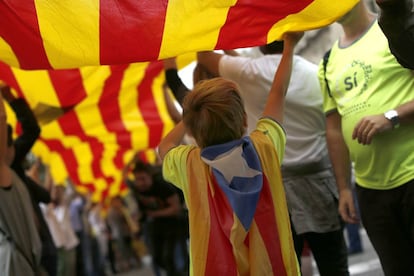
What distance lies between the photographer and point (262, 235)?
2676 mm

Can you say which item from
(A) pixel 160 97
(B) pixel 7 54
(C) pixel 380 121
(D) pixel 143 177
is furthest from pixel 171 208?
(C) pixel 380 121

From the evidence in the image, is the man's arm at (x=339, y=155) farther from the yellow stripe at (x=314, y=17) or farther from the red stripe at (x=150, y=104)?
the red stripe at (x=150, y=104)

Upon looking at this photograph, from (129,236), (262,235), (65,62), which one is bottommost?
(129,236)

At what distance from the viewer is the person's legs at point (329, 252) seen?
146 inches

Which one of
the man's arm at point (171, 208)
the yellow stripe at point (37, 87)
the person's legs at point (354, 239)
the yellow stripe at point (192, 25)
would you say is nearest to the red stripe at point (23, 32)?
the yellow stripe at point (192, 25)

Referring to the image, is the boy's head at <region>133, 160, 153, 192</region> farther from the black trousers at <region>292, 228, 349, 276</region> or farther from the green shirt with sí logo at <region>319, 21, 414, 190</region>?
the green shirt with sí logo at <region>319, 21, 414, 190</region>

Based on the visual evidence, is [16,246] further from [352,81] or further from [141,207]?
[141,207]

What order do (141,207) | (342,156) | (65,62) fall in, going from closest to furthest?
(65,62) → (342,156) → (141,207)

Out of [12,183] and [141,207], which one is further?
[141,207]

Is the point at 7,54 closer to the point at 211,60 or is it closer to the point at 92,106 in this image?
the point at 211,60

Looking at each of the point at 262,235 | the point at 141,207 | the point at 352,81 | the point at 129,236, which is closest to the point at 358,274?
the point at 141,207

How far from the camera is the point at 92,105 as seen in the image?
5.64 m

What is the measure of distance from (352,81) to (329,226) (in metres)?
0.85

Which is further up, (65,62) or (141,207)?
(65,62)
